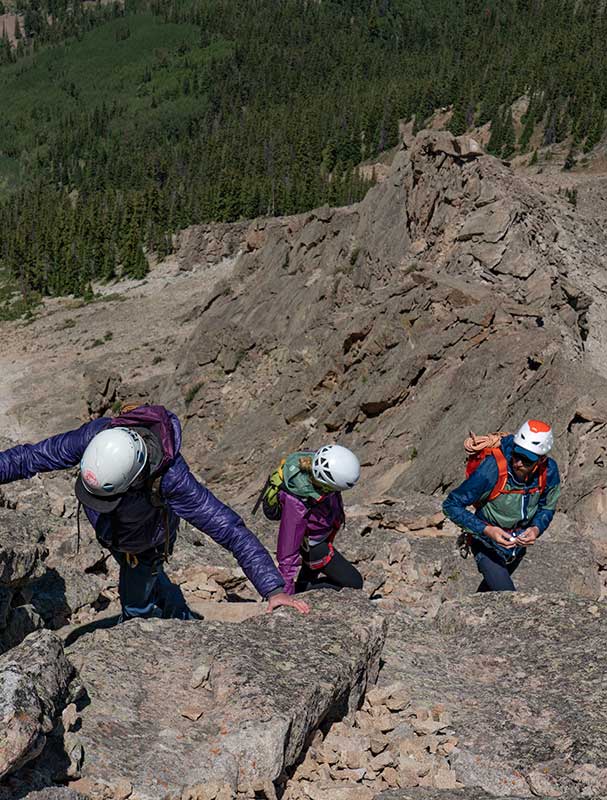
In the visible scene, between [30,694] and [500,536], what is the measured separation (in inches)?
194

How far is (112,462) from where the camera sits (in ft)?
19.0

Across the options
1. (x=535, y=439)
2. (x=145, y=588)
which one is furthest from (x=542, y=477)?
(x=145, y=588)

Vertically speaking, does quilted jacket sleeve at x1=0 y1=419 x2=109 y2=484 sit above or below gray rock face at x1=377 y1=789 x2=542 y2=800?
above

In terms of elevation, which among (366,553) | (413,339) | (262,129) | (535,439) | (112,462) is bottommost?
(262,129)

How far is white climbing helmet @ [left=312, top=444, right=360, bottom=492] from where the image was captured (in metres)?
7.13

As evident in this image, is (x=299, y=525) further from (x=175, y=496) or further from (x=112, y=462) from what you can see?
(x=112, y=462)

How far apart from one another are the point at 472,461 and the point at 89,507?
4009 mm

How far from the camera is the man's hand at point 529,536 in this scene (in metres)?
7.93

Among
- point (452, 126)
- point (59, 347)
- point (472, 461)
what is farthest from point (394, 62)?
point (472, 461)

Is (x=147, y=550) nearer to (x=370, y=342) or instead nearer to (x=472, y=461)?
(x=472, y=461)

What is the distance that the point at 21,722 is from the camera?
14.0 ft

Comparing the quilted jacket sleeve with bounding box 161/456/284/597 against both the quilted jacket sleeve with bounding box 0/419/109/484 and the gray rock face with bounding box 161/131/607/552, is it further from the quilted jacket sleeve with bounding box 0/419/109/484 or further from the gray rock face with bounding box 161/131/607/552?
the gray rock face with bounding box 161/131/607/552

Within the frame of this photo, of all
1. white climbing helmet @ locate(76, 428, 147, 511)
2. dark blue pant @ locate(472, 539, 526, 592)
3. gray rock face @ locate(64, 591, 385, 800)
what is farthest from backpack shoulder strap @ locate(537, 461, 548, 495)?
white climbing helmet @ locate(76, 428, 147, 511)

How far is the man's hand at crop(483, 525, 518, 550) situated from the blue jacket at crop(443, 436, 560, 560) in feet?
0.26
